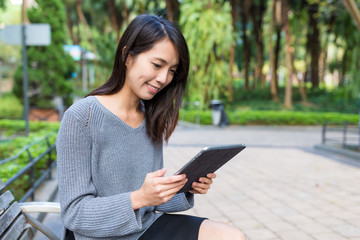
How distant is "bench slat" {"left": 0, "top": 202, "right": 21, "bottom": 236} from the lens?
5.43 feet

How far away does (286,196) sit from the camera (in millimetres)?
5332

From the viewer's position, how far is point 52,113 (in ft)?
54.7

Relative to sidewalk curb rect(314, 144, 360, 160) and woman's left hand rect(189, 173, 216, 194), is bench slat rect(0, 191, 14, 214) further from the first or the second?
sidewalk curb rect(314, 144, 360, 160)

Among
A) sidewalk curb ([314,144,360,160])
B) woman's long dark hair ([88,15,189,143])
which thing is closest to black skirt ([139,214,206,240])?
woman's long dark hair ([88,15,189,143])

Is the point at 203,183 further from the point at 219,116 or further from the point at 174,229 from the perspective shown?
the point at 219,116

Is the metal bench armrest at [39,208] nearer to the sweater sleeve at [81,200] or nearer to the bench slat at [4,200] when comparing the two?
the bench slat at [4,200]

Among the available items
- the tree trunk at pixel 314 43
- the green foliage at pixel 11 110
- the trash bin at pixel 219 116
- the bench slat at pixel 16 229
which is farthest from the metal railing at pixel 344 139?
the tree trunk at pixel 314 43

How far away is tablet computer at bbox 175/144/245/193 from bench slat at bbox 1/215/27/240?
2.80 ft

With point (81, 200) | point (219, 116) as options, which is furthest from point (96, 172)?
point (219, 116)

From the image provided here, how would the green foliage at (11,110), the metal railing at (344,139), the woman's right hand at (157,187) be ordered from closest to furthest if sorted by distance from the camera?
the woman's right hand at (157,187)
the metal railing at (344,139)
the green foliage at (11,110)

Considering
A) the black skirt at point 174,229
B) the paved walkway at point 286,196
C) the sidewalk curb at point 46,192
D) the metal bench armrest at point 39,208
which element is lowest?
the paved walkway at point 286,196

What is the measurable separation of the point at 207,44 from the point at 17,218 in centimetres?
1678

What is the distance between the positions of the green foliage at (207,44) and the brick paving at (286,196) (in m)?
9.85

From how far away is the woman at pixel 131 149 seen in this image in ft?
4.92
